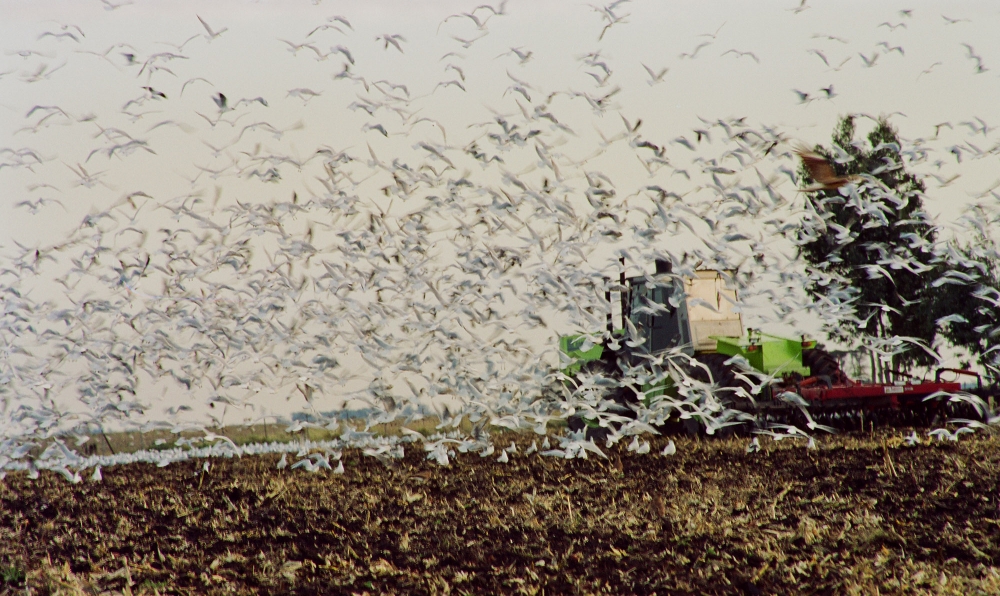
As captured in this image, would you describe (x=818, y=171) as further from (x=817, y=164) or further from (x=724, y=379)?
(x=724, y=379)

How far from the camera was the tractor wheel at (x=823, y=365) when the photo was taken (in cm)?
1181

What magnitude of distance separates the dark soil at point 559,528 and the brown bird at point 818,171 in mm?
2795

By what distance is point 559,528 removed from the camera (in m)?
7.17

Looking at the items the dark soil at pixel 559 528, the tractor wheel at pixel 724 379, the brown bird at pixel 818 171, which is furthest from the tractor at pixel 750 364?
the brown bird at pixel 818 171

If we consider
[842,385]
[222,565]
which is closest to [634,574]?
[222,565]

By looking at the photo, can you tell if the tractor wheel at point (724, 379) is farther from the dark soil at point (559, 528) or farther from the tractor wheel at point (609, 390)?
the tractor wheel at point (609, 390)

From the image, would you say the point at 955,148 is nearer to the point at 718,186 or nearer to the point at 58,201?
the point at 718,186

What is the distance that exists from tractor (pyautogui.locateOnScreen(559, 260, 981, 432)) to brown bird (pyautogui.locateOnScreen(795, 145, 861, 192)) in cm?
253

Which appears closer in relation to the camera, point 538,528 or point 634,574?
point 634,574

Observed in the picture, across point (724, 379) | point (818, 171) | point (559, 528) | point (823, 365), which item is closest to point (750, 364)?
A: point (724, 379)

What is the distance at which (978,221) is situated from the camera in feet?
30.2

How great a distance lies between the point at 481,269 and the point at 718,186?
2.55m

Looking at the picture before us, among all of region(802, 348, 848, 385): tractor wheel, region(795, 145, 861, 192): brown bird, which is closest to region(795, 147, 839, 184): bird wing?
region(795, 145, 861, 192): brown bird

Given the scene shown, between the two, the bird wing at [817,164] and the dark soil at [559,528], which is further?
the bird wing at [817,164]
